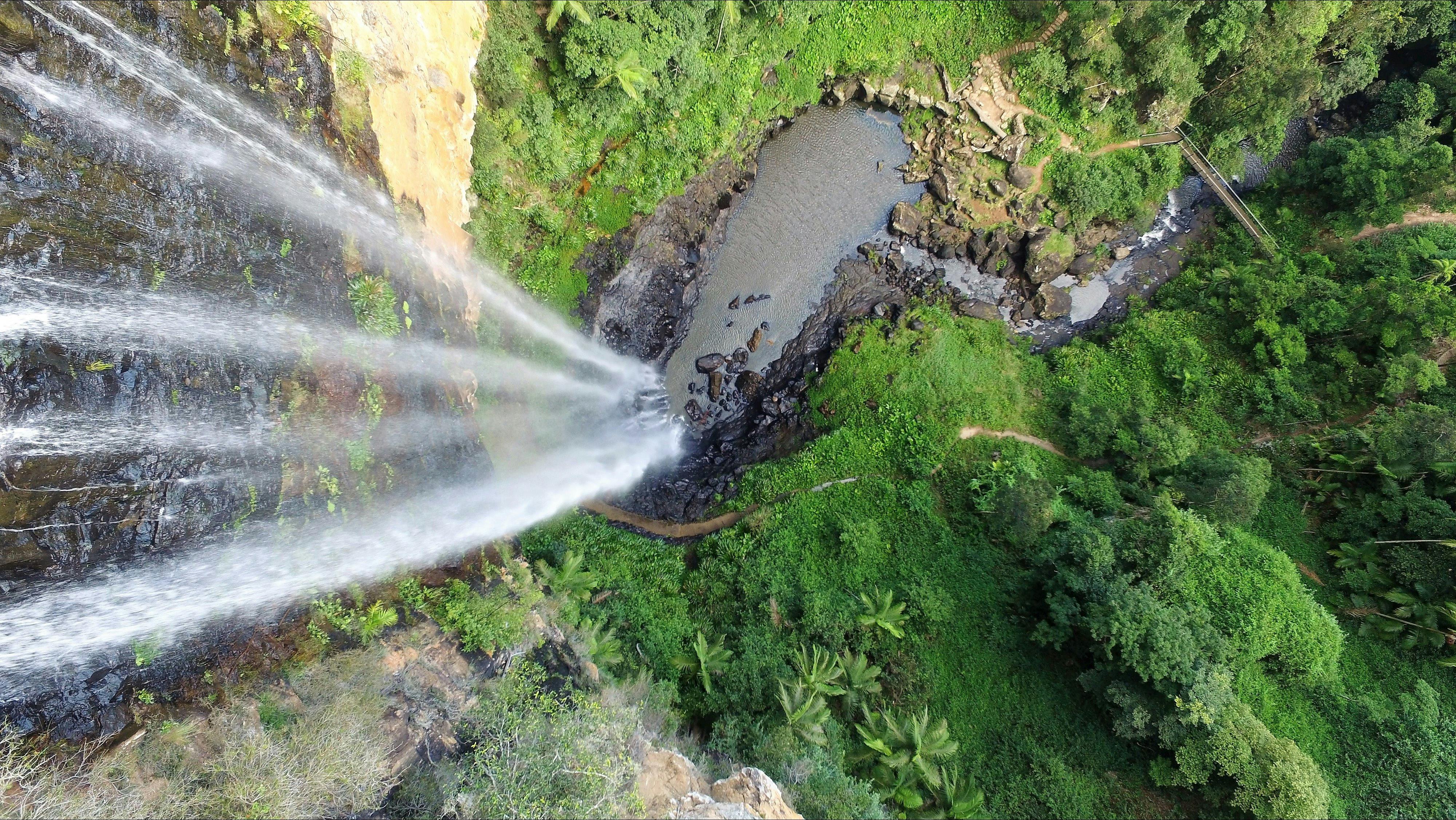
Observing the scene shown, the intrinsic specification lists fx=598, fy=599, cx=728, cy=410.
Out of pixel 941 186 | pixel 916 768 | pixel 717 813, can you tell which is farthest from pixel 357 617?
pixel 941 186

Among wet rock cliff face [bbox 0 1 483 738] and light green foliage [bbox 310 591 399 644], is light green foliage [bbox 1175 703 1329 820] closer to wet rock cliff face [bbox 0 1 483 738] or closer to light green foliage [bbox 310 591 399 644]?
light green foliage [bbox 310 591 399 644]

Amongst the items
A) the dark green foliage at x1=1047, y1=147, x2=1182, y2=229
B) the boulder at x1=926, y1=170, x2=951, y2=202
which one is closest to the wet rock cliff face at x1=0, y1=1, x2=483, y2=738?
the boulder at x1=926, y1=170, x2=951, y2=202

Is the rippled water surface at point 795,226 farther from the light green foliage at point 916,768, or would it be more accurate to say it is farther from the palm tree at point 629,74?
the light green foliage at point 916,768

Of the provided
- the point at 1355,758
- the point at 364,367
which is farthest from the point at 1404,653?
the point at 364,367

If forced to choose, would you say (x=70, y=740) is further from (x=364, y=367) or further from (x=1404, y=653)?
(x=1404, y=653)

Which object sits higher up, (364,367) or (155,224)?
(155,224)

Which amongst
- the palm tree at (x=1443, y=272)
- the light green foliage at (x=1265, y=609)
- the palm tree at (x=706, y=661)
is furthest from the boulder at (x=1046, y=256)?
the palm tree at (x=706, y=661)
